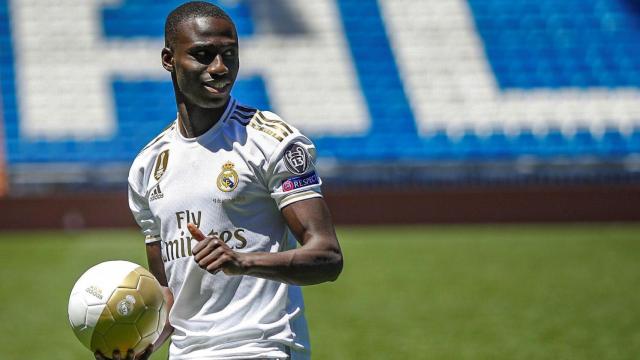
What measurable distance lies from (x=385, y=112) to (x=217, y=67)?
1680 cm

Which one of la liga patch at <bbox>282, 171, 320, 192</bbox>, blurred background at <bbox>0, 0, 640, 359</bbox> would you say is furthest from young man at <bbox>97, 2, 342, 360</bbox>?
blurred background at <bbox>0, 0, 640, 359</bbox>

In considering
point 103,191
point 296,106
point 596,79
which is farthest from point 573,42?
point 103,191

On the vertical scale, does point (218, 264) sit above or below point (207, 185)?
below

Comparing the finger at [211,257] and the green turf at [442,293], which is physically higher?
the finger at [211,257]

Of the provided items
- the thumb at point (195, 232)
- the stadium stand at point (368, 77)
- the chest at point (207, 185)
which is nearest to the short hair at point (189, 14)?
the chest at point (207, 185)

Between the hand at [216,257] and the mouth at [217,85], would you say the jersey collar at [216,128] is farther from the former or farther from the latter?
the hand at [216,257]

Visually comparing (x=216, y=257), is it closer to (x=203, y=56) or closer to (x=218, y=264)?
(x=218, y=264)

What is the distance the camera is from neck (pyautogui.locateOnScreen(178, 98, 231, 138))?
11.3 feet

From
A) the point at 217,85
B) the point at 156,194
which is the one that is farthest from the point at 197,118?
the point at 156,194

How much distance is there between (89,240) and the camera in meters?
16.9

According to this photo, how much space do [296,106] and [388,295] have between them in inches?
367

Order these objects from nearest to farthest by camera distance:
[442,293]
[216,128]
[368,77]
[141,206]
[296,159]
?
[296,159] < [216,128] < [141,206] < [442,293] < [368,77]

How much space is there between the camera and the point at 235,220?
11.0 feet

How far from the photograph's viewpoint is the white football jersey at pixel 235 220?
3297 millimetres
